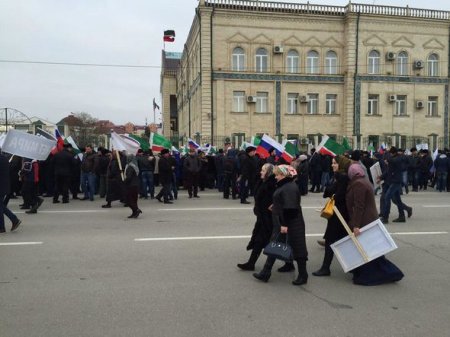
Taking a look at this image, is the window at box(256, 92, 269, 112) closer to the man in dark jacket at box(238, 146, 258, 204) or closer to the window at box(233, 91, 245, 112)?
the window at box(233, 91, 245, 112)

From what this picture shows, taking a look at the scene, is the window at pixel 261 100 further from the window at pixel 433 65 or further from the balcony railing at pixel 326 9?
the window at pixel 433 65

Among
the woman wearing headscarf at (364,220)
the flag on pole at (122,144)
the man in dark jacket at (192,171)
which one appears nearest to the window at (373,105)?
the man in dark jacket at (192,171)

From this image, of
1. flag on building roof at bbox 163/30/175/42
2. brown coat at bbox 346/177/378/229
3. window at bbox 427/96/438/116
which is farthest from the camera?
flag on building roof at bbox 163/30/175/42

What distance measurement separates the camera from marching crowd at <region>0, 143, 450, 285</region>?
19.2ft

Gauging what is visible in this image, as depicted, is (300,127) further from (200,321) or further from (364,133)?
(200,321)

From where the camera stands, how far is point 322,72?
35.9m

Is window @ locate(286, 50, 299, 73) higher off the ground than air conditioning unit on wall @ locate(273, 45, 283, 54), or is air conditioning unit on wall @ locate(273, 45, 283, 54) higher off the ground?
air conditioning unit on wall @ locate(273, 45, 283, 54)

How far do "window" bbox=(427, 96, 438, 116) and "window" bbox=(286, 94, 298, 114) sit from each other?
11743mm

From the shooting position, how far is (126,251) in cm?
743

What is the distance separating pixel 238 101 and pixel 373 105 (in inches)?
451

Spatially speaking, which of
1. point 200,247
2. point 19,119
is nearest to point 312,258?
point 200,247

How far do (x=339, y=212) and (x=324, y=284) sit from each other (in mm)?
1051

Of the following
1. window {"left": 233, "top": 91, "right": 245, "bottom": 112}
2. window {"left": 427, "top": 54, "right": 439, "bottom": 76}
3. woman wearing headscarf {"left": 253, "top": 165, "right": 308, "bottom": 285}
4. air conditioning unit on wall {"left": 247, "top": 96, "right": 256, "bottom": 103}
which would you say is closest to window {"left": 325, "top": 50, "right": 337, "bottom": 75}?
air conditioning unit on wall {"left": 247, "top": 96, "right": 256, "bottom": 103}

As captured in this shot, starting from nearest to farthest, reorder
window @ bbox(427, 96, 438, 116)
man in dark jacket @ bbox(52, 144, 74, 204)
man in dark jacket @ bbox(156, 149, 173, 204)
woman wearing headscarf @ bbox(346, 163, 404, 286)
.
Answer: woman wearing headscarf @ bbox(346, 163, 404, 286) < man in dark jacket @ bbox(52, 144, 74, 204) < man in dark jacket @ bbox(156, 149, 173, 204) < window @ bbox(427, 96, 438, 116)
